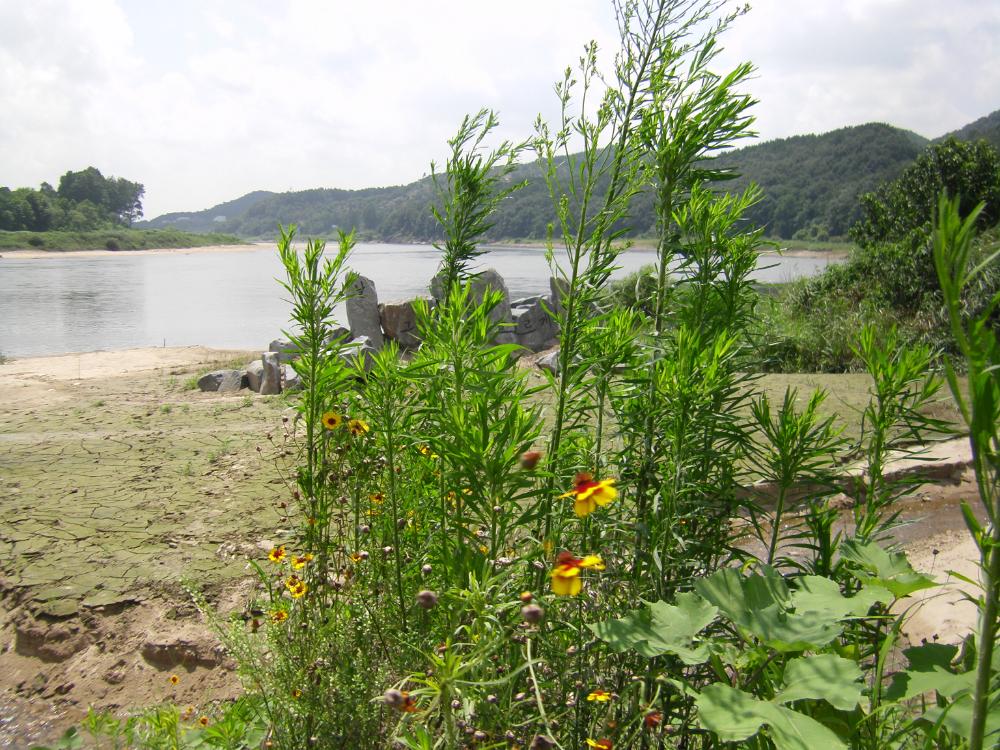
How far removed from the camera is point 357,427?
6.23 feet

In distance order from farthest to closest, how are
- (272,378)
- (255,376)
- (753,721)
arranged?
(255,376)
(272,378)
(753,721)

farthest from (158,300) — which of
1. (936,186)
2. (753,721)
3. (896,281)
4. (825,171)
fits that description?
(825,171)

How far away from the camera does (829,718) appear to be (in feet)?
3.99

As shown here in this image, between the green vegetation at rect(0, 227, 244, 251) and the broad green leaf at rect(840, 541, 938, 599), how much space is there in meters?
59.4

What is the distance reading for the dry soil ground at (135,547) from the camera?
2957mm

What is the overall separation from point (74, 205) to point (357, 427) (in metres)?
77.2

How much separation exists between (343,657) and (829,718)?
1169 millimetres

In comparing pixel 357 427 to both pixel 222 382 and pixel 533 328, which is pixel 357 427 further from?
pixel 533 328

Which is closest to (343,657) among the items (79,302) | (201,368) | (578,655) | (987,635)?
(578,655)

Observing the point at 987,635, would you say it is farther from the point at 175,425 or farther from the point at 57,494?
the point at 175,425

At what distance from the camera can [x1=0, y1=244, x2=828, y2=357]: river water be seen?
16.8 meters

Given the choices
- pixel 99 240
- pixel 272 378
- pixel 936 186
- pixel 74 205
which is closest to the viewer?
pixel 272 378

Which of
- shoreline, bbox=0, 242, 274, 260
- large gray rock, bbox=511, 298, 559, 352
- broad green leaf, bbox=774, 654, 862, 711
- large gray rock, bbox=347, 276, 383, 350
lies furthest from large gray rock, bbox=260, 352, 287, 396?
shoreline, bbox=0, 242, 274, 260

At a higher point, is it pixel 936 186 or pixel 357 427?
pixel 936 186
